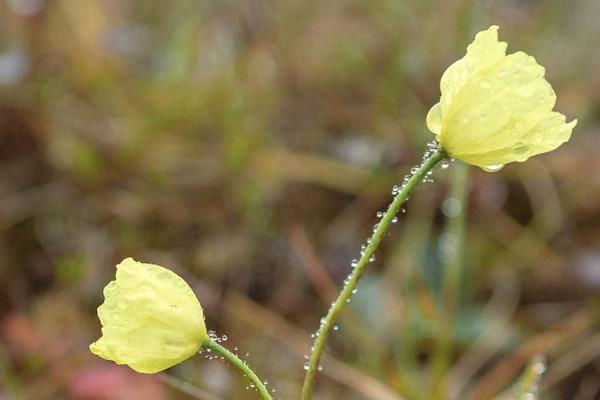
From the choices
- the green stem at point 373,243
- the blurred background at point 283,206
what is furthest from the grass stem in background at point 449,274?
the green stem at point 373,243

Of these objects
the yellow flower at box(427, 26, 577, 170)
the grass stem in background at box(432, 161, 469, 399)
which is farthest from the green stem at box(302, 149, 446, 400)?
the grass stem in background at box(432, 161, 469, 399)

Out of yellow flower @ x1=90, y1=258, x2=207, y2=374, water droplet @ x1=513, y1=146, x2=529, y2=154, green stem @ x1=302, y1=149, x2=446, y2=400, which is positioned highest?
water droplet @ x1=513, y1=146, x2=529, y2=154

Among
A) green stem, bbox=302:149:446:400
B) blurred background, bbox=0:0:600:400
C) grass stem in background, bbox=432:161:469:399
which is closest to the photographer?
green stem, bbox=302:149:446:400

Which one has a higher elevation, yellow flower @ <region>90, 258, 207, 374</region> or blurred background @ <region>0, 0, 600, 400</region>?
blurred background @ <region>0, 0, 600, 400</region>

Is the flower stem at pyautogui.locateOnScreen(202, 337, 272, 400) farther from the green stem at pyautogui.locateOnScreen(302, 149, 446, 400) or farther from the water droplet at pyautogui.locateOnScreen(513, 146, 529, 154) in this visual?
the water droplet at pyautogui.locateOnScreen(513, 146, 529, 154)

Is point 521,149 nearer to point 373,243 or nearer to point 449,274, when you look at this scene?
point 373,243

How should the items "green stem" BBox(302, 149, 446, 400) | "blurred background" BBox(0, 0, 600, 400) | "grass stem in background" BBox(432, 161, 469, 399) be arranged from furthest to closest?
1. "blurred background" BBox(0, 0, 600, 400)
2. "grass stem in background" BBox(432, 161, 469, 399)
3. "green stem" BBox(302, 149, 446, 400)
